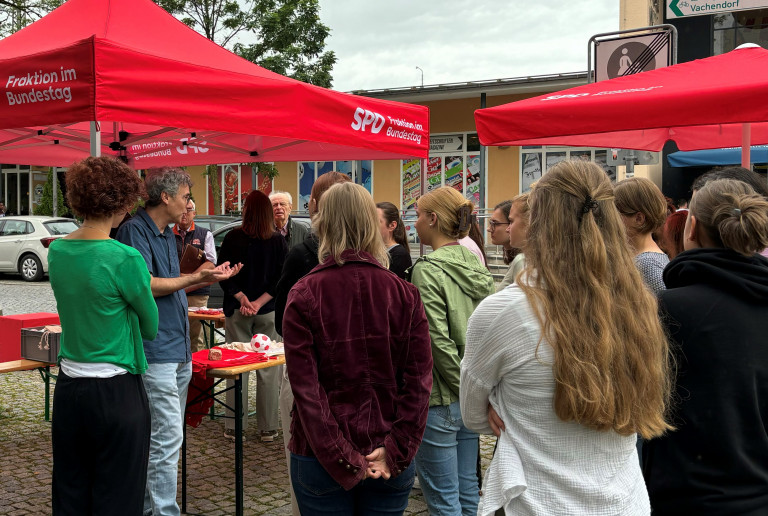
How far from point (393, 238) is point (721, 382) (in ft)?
8.67

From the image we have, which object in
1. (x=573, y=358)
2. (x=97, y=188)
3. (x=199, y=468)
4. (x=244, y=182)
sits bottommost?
(x=199, y=468)


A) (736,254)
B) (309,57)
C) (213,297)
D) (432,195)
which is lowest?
(213,297)

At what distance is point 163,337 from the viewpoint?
11.8 feet

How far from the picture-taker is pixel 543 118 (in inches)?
160

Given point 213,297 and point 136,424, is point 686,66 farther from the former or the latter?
point 213,297

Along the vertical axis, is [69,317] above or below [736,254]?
below

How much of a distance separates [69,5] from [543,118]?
2994 mm

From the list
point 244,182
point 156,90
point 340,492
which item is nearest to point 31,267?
point 244,182

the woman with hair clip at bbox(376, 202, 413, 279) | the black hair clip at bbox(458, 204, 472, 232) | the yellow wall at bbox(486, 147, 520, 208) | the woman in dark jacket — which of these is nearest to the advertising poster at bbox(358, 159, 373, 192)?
the yellow wall at bbox(486, 147, 520, 208)

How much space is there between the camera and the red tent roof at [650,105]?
3498 millimetres

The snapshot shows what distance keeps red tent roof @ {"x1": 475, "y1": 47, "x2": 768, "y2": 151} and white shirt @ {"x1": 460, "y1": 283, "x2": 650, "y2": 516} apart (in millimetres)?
2258

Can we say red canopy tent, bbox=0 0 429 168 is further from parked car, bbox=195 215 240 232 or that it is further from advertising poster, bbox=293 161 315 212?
advertising poster, bbox=293 161 315 212

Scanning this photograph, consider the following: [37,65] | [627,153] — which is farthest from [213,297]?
[37,65]

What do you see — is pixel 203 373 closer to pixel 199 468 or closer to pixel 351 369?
pixel 199 468
